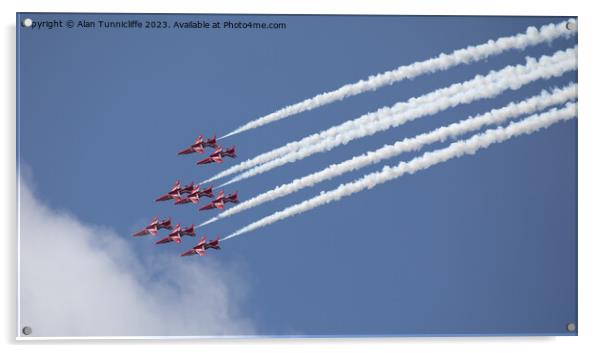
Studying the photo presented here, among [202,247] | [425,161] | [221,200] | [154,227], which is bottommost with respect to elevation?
[202,247]

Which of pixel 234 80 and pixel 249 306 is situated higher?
pixel 234 80

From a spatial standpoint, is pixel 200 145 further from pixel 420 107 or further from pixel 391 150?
pixel 420 107

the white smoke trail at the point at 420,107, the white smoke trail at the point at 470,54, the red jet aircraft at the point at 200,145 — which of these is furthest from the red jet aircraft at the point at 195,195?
the white smoke trail at the point at 470,54

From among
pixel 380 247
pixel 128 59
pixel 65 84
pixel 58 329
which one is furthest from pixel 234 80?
pixel 58 329

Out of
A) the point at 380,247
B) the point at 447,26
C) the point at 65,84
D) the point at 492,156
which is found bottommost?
the point at 380,247

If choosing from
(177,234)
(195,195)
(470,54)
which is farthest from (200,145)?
(470,54)

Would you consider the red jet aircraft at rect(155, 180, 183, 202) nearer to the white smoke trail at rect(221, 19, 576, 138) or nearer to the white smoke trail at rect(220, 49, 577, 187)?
the white smoke trail at rect(220, 49, 577, 187)

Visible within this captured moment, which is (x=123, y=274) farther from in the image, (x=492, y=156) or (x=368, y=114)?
(x=492, y=156)
